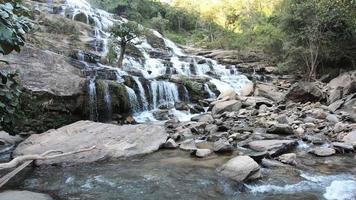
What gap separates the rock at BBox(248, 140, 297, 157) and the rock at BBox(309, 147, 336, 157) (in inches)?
18.6

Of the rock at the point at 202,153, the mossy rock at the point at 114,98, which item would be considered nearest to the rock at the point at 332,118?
the rock at the point at 202,153

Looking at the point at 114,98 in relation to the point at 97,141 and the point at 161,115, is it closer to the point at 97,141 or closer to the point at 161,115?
the point at 161,115

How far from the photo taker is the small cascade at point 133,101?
12.3 meters

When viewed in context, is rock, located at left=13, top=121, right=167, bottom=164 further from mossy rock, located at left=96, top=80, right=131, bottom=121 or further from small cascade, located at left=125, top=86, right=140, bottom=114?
small cascade, located at left=125, top=86, right=140, bottom=114

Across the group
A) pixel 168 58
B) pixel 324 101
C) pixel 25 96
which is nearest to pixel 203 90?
pixel 324 101

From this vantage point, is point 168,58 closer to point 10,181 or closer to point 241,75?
point 241,75

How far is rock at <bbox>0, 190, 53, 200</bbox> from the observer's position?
447 cm

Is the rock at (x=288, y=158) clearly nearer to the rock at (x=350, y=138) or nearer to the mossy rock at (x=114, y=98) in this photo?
the rock at (x=350, y=138)

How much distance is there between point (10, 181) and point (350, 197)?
16.1 feet

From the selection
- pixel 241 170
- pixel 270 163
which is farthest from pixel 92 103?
pixel 241 170

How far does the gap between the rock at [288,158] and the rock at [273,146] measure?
8.0 inches

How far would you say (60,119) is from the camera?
1004cm

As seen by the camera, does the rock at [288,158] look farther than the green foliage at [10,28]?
Yes

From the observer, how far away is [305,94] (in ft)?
45.0
